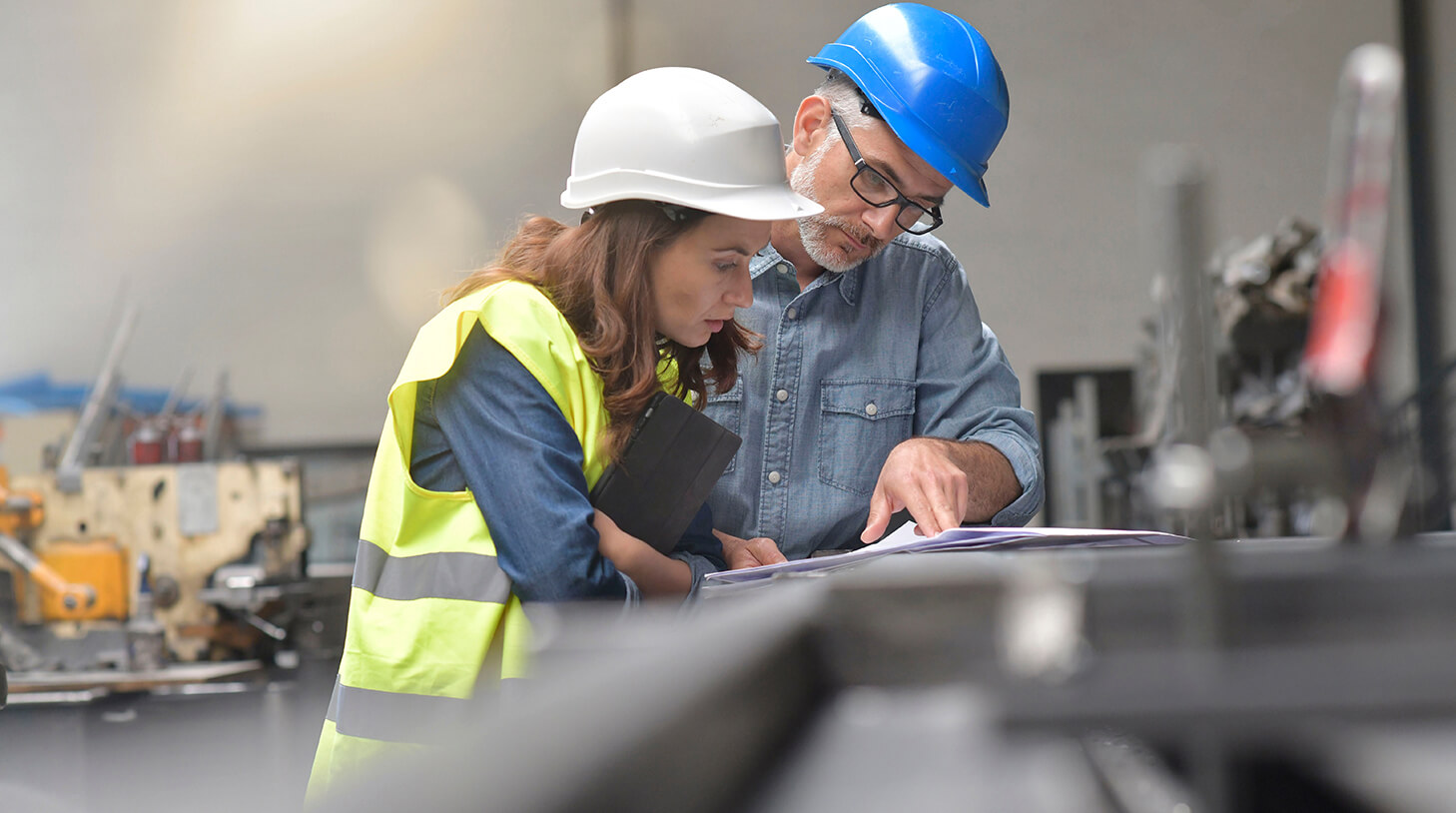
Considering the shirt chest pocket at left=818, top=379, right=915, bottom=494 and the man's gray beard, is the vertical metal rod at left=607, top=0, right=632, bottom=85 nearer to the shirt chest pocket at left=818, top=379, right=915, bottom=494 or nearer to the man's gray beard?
the man's gray beard

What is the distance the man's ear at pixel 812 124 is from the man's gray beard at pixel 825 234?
16 millimetres

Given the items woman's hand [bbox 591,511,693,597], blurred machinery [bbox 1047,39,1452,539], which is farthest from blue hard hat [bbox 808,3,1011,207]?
blurred machinery [bbox 1047,39,1452,539]

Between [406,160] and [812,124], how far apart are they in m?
4.18

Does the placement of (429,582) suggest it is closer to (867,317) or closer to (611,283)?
(611,283)

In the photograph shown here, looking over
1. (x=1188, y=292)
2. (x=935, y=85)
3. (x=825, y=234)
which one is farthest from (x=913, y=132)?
(x=1188, y=292)

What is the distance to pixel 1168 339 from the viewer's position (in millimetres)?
292

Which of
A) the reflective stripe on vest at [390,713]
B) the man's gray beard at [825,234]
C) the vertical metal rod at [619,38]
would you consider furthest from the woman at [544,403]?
the vertical metal rod at [619,38]

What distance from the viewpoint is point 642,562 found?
1.10m

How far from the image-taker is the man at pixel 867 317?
57.2 inches

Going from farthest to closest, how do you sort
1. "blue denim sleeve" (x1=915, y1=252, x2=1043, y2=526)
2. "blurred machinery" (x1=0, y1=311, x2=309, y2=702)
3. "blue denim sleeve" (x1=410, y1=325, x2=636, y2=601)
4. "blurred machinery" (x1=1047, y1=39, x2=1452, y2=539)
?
"blurred machinery" (x1=0, y1=311, x2=309, y2=702)
"blue denim sleeve" (x1=915, y1=252, x2=1043, y2=526)
"blue denim sleeve" (x1=410, y1=325, x2=636, y2=601)
"blurred machinery" (x1=1047, y1=39, x2=1452, y2=539)

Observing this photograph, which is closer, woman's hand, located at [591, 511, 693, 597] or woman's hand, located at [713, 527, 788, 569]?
woman's hand, located at [591, 511, 693, 597]

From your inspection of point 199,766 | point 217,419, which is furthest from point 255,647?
point 217,419

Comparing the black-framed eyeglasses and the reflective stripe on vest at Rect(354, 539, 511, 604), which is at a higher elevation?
the black-framed eyeglasses

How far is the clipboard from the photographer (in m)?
1.12
